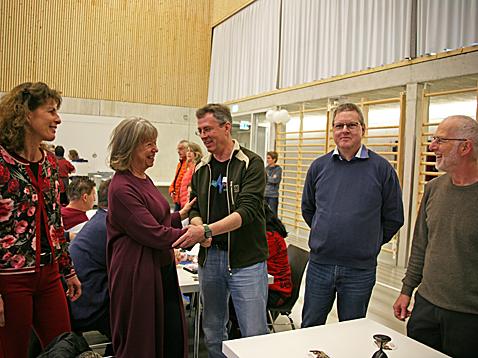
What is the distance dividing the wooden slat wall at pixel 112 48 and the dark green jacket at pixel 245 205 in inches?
403

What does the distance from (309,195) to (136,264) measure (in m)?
1.22

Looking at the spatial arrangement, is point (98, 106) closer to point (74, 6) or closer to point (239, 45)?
point (74, 6)

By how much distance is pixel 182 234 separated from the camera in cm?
224

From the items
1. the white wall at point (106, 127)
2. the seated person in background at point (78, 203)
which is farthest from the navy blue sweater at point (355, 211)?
the white wall at point (106, 127)

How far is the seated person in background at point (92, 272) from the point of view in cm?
266

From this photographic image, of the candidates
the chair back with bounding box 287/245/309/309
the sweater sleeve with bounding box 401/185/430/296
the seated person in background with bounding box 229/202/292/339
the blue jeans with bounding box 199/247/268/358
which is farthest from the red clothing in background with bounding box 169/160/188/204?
the sweater sleeve with bounding box 401/185/430/296

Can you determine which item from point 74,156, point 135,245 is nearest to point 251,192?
point 135,245

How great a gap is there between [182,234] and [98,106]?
35.6ft

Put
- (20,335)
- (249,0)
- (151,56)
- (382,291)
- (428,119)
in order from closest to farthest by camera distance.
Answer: (20,335) < (382,291) < (428,119) < (249,0) < (151,56)

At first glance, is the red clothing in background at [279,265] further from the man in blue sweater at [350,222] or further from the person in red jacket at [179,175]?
the person in red jacket at [179,175]

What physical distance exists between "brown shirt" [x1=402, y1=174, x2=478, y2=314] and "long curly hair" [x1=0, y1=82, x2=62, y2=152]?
6.39 feet

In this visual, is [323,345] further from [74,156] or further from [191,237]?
[74,156]

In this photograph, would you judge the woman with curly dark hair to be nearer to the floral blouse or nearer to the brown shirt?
the floral blouse

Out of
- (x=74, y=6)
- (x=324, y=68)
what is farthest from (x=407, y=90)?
(x=74, y=6)
